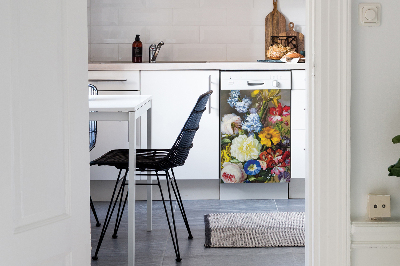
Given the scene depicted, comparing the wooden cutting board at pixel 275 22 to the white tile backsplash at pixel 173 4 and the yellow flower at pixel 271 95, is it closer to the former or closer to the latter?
the white tile backsplash at pixel 173 4

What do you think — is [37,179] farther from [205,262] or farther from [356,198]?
[205,262]

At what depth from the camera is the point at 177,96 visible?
3707mm

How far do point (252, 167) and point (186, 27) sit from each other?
1.46 metres

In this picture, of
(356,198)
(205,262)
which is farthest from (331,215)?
(205,262)

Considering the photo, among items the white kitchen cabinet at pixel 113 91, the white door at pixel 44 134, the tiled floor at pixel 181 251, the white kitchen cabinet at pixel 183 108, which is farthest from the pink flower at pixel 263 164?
the white door at pixel 44 134

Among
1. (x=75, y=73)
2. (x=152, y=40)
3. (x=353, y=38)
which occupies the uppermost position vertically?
(x=152, y=40)

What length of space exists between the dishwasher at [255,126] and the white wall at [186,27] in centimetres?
75

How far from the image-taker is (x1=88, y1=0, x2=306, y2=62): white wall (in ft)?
14.1

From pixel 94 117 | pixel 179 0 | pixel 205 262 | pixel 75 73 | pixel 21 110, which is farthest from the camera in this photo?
pixel 179 0

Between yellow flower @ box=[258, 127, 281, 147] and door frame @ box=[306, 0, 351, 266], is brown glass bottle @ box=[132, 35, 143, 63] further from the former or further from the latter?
door frame @ box=[306, 0, 351, 266]

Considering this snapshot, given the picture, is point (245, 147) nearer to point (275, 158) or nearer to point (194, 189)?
point (275, 158)

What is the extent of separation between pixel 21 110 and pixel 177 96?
8.27 feet

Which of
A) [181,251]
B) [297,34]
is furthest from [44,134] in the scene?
[297,34]

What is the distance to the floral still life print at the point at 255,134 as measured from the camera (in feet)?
12.0
